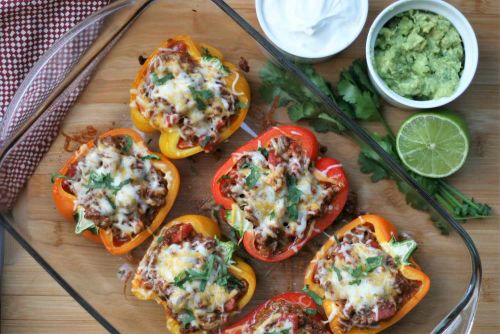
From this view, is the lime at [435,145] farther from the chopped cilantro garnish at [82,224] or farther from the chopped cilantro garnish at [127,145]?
the chopped cilantro garnish at [82,224]

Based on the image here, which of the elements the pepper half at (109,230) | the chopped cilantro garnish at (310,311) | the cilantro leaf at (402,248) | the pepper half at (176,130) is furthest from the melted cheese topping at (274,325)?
the pepper half at (176,130)

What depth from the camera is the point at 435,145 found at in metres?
2.89

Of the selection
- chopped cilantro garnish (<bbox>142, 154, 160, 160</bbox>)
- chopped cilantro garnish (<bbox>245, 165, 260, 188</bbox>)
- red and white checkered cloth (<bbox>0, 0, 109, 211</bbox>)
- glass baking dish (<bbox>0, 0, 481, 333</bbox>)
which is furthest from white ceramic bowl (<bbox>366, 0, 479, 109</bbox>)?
red and white checkered cloth (<bbox>0, 0, 109, 211</bbox>)

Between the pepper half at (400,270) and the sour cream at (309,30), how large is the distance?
0.71 meters

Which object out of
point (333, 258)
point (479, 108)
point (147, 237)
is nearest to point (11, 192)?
point (147, 237)

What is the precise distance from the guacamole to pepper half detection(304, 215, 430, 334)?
1.80ft

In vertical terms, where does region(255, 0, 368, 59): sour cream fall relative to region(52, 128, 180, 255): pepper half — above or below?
above

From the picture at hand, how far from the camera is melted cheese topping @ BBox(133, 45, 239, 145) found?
2863 mm

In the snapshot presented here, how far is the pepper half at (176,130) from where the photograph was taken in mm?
2924

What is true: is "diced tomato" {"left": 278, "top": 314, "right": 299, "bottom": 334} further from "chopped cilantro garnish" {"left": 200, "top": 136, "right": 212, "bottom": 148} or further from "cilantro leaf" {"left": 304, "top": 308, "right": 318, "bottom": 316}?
"chopped cilantro garnish" {"left": 200, "top": 136, "right": 212, "bottom": 148}

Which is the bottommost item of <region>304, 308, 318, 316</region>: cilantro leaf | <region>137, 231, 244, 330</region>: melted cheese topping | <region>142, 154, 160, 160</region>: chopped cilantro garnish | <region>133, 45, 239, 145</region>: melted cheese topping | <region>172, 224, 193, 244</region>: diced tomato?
<region>304, 308, 318, 316</region>: cilantro leaf

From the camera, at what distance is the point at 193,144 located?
9.65ft

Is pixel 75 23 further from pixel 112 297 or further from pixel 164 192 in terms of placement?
pixel 112 297

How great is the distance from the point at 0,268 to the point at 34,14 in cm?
111
